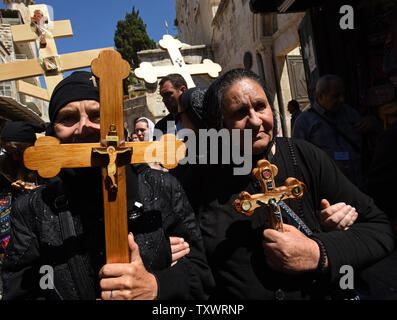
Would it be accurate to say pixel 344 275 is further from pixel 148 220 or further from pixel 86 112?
pixel 86 112

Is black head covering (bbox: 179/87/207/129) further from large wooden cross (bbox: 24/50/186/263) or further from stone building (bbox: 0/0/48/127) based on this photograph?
stone building (bbox: 0/0/48/127)

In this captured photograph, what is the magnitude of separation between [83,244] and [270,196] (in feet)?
2.65

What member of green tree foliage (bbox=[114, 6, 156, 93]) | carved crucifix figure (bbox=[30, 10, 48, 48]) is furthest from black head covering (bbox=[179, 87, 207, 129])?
green tree foliage (bbox=[114, 6, 156, 93])

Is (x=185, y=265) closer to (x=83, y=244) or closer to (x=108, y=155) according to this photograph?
(x=83, y=244)

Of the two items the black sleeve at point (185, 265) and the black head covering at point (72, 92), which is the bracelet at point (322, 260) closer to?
the black sleeve at point (185, 265)

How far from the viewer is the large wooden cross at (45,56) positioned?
7.93 ft

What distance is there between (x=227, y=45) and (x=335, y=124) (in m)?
11.0

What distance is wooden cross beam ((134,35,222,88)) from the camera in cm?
391

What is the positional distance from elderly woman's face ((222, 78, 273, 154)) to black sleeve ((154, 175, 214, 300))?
418 mm

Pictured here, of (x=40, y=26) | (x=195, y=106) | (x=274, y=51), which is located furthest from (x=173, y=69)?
(x=274, y=51)

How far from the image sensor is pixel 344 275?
122cm

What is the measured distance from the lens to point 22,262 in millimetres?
1182

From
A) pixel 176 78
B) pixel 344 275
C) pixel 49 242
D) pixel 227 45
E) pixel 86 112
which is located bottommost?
pixel 344 275
